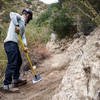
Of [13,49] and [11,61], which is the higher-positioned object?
[13,49]

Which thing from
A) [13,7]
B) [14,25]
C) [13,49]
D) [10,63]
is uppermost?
[14,25]

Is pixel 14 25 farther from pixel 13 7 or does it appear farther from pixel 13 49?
pixel 13 7

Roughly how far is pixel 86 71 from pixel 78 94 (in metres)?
0.30

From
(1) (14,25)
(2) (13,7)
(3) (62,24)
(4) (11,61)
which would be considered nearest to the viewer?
(4) (11,61)

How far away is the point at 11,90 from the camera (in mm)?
2652

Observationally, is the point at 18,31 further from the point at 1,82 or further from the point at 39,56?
the point at 39,56

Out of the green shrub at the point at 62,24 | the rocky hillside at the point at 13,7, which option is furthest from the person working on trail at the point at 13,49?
the rocky hillside at the point at 13,7

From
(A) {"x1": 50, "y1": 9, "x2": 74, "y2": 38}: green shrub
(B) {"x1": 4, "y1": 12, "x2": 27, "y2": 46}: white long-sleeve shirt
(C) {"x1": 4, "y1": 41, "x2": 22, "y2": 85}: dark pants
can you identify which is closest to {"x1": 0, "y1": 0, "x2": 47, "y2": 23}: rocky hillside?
(A) {"x1": 50, "y1": 9, "x2": 74, "y2": 38}: green shrub

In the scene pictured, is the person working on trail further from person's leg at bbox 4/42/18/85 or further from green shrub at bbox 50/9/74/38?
green shrub at bbox 50/9/74/38

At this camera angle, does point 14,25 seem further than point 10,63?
Yes

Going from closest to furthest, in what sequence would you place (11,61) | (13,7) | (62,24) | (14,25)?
(11,61) → (14,25) → (62,24) → (13,7)

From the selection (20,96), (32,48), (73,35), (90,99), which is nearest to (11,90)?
(20,96)

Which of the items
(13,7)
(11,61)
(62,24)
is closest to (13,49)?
(11,61)

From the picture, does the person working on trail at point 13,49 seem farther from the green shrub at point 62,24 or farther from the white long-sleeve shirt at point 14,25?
the green shrub at point 62,24
